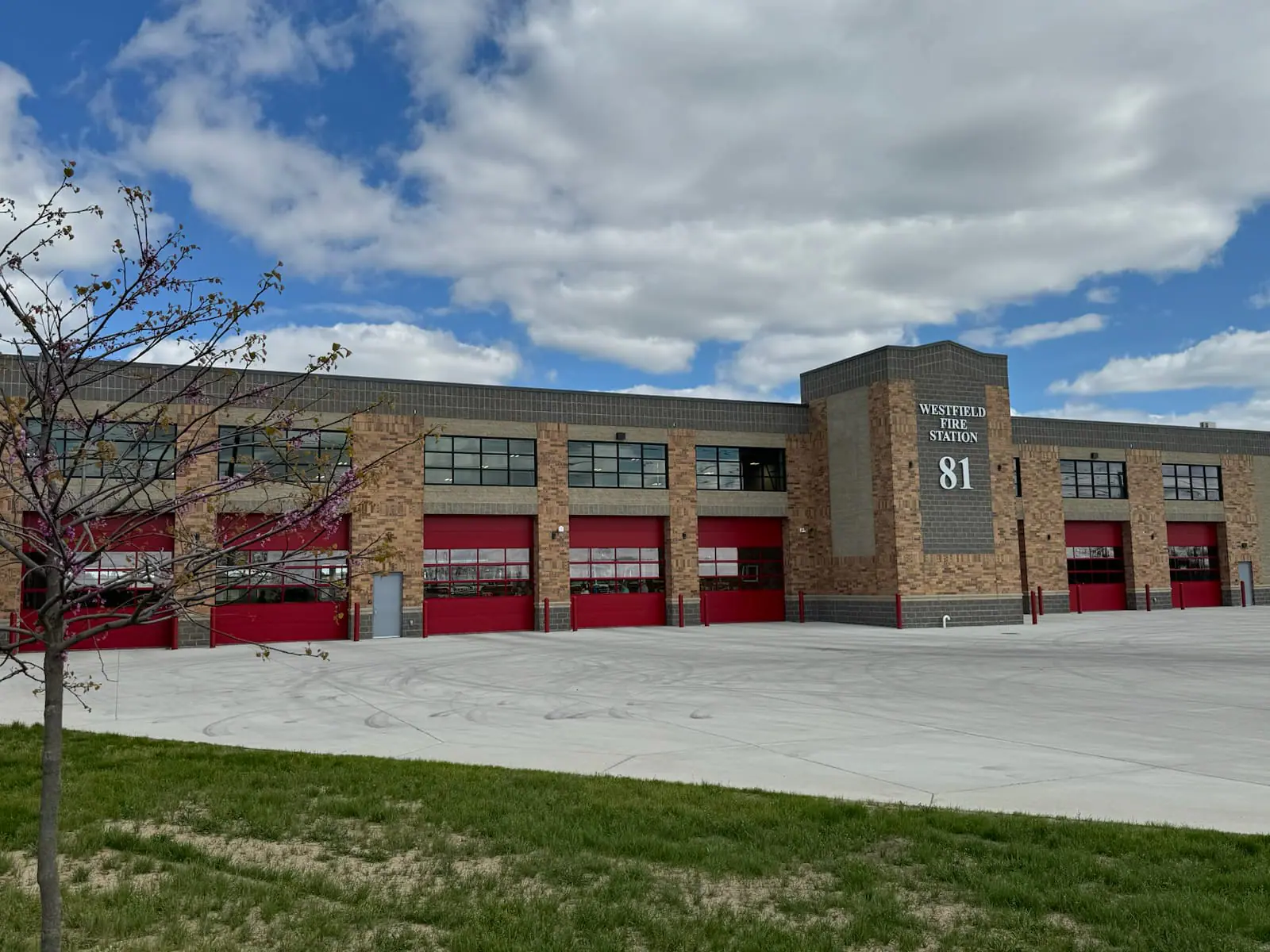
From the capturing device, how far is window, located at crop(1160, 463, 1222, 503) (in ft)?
157

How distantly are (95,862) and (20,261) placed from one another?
4.29 metres

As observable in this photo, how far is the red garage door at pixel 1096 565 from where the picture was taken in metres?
44.8

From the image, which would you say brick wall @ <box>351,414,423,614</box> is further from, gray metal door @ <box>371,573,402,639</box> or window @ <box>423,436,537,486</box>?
window @ <box>423,436,537,486</box>

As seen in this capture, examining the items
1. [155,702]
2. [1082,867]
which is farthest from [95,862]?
[155,702]

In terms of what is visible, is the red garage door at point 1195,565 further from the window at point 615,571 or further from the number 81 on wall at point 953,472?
the window at point 615,571

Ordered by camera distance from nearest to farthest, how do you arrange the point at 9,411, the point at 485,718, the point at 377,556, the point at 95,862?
the point at 9,411, the point at 377,556, the point at 95,862, the point at 485,718

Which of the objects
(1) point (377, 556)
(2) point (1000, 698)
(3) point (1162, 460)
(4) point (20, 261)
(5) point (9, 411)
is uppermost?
(3) point (1162, 460)

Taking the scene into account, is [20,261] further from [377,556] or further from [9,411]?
[377,556]

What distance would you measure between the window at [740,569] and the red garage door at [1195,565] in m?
20.9

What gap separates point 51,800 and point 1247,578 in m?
54.7

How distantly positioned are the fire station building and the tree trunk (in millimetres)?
26314

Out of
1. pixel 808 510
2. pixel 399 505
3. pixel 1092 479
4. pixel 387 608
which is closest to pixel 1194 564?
pixel 1092 479

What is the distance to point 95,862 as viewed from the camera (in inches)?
270

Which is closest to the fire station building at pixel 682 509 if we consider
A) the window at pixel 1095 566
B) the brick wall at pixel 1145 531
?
the window at pixel 1095 566
